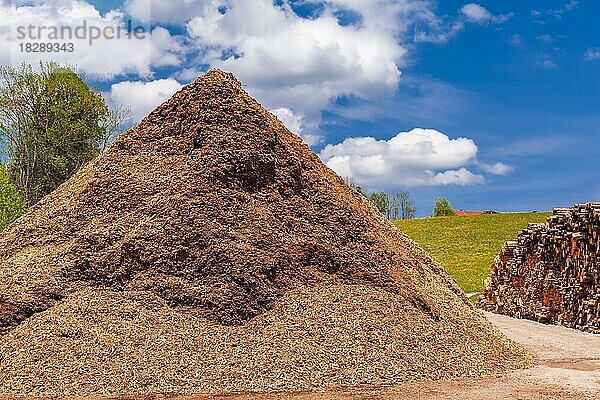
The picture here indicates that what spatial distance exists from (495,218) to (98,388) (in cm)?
3882

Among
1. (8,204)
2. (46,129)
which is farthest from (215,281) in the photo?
(46,129)

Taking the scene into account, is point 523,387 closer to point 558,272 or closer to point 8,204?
point 558,272

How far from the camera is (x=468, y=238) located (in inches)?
1484

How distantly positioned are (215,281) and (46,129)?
2666cm

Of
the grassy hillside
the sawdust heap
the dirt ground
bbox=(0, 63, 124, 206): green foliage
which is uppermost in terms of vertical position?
bbox=(0, 63, 124, 206): green foliage

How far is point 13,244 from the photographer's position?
9281 millimetres

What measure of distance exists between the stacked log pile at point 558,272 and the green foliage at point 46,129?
22.8 metres

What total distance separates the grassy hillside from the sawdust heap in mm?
17163

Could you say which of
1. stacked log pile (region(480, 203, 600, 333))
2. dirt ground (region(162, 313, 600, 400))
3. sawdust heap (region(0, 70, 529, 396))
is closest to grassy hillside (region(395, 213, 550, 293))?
stacked log pile (region(480, 203, 600, 333))

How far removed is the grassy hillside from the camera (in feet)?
95.8

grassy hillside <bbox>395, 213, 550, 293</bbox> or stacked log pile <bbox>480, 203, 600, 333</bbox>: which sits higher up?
grassy hillside <bbox>395, 213, 550, 293</bbox>

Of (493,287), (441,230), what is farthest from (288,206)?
(441,230)

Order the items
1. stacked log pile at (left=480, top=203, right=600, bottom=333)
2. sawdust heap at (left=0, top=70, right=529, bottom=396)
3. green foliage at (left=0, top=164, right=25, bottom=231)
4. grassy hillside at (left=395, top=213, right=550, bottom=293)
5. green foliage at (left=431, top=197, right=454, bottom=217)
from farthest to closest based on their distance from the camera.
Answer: green foliage at (left=431, top=197, right=454, bottom=217)
grassy hillside at (left=395, top=213, right=550, bottom=293)
green foliage at (left=0, top=164, right=25, bottom=231)
stacked log pile at (left=480, top=203, right=600, bottom=333)
sawdust heap at (left=0, top=70, right=529, bottom=396)

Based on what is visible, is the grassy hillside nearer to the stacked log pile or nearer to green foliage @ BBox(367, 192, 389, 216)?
the stacked log pile
